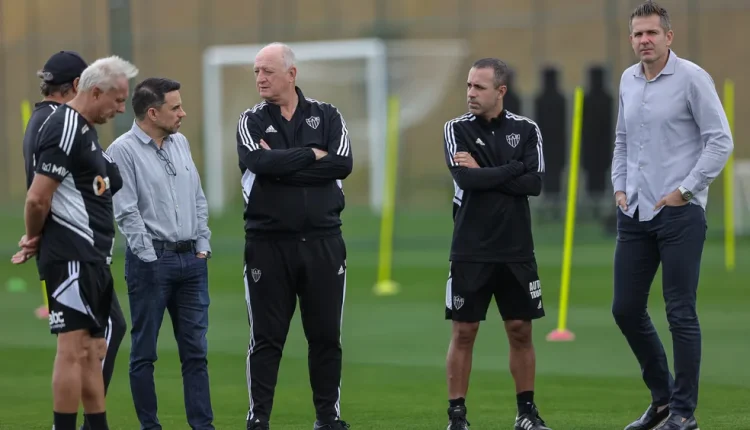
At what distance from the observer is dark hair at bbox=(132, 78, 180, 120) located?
22.4 feet

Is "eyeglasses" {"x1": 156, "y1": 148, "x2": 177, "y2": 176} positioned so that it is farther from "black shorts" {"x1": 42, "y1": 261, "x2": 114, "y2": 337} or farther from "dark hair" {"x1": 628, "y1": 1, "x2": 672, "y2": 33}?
"dark hair" {"x1": 628, "y1": 1, "x2": 672, "y2": 33}

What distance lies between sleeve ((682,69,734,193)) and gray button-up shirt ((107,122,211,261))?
2690 mm

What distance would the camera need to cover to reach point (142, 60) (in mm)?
31969

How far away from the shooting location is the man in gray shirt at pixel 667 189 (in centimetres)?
666

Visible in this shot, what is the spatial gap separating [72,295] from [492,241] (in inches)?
92.7

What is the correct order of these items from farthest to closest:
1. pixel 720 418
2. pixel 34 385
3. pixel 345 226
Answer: pixel 345 226 → pixel 34 385 → pixel 720 418

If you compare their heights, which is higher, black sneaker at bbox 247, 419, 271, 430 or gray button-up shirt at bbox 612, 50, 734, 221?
gray button-up shirt at bbox 612, 50, 734, 221

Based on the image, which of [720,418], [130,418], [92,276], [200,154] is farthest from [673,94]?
[200,154]

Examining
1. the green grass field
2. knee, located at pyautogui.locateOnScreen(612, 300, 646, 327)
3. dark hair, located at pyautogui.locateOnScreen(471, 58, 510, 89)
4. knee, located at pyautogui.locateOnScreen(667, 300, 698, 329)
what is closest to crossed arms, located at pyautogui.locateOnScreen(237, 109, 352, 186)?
dark hair, located at pyautogui.locateOnScreen(471, 58, 510, 89)

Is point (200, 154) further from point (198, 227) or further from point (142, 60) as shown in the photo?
point (198, 227)

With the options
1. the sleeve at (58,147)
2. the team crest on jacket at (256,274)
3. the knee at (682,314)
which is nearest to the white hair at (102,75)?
the sleeve at (58,147)

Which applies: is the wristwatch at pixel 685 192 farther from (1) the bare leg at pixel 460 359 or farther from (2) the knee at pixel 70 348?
(2) the knee at pixel 70 348

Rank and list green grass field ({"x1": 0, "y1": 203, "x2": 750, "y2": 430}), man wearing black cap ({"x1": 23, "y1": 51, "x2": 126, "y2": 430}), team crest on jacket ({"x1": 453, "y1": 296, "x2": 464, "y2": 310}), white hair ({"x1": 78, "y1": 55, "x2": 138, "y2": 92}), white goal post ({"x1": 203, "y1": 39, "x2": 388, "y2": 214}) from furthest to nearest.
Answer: white goal post ({"x1": 203, "y1": 39, "x2": 388, "y2": 214}) → green grass field ({"x1": 0, "y1": 203, "x2": 750, "y2": 430}) → team crest on jacket ({"x1": 453, "y1": 296, "x2": 464, "y2": 310}) → man wearing black cap ({"x1": 23, "y1": 51, "x2": 126, "y2": 430}) → white hair ({"x1": 78, "y1": 55, "x2": 138, "y2": 92})

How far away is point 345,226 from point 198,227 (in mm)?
20312
